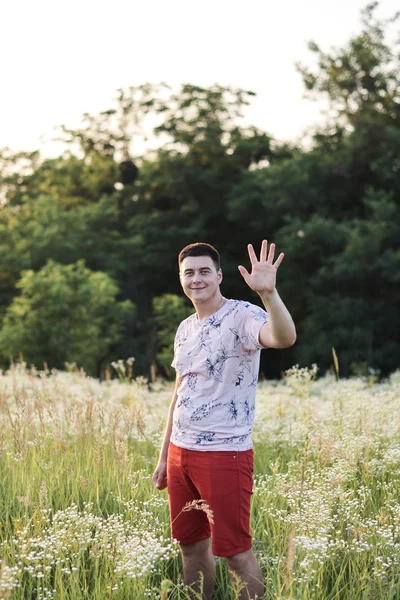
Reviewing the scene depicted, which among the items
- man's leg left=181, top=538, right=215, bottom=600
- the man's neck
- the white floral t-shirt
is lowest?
man's leg left=181, top=538, right=215, bottom=600

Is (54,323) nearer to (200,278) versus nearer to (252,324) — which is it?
(200,278)

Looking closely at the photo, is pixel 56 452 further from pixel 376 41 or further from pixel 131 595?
pixel 376 41

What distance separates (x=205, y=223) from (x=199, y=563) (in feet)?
81.9

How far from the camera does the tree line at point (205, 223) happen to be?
22.6 meters

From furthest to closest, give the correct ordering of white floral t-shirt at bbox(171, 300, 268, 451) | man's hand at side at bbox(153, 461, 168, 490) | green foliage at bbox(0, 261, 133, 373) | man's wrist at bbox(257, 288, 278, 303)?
1. green foliage at bbox(0, 261, 133, 373)
2. man's hand at side at bbox(153, 461, 168, 490)
3. white floral t-shirt at bbox(171, 300, 268, 451)
4. man's wrist at bbox(257, 288, 278, 303)

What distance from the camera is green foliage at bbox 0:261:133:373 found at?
67.9 ft

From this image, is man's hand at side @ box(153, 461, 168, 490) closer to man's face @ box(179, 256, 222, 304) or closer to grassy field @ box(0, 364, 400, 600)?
grassy field @ box(0, 364, 400, 600)

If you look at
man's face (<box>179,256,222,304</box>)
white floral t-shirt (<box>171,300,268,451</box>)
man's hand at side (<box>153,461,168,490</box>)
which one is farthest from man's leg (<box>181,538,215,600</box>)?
man's face (<box>179,256,222,304</box>)

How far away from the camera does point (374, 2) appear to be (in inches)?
1052

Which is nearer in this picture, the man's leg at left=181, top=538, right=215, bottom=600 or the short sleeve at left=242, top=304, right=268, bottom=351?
the short sleeve at left=242, top=304, right=268, bottom=351

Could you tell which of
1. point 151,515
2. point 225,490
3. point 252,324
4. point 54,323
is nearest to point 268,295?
point 252,324

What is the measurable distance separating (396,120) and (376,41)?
10.9 ft

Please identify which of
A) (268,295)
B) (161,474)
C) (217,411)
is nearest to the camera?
(268,295)

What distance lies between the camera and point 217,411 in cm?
330
